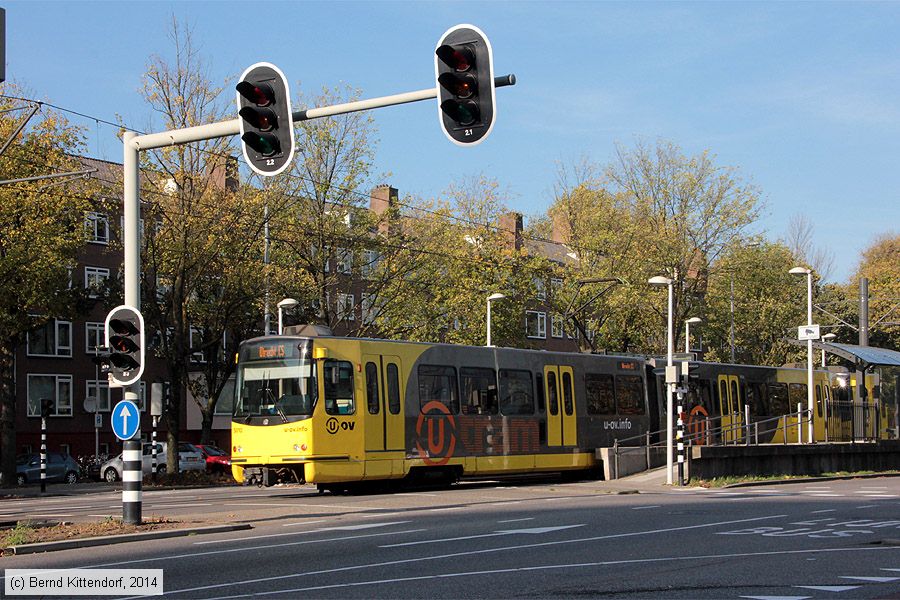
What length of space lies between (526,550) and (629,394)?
21.9 metres

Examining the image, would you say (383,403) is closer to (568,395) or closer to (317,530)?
(568,395)

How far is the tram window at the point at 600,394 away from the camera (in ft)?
110

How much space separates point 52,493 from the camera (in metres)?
35.2

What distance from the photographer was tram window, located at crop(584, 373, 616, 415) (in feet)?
110

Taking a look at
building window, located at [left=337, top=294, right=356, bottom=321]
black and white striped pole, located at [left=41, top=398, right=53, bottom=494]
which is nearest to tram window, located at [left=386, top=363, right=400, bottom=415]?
black and white striped pole, located at [left=41, top=398, right=53, bottom=494]

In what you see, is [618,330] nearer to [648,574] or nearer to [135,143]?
[135,143]

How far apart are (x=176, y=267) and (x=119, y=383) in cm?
1962

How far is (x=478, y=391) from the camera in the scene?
96.9 feet

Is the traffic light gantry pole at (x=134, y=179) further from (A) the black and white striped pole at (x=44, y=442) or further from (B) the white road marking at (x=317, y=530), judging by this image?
(A) the black and white striped pole at (x=44, y=442)

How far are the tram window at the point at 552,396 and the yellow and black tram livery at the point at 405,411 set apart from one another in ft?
0.10

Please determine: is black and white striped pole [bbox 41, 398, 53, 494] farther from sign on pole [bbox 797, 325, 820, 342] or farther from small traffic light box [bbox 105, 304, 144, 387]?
sign on pole [bbox 797, 325, 820, 342]

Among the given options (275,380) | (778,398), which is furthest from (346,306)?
(275,380)

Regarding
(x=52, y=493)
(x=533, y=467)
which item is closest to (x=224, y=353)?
(x=52, y=493)

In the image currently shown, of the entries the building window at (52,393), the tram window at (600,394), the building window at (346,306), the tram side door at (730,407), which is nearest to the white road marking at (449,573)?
the tram window at (600,394)
